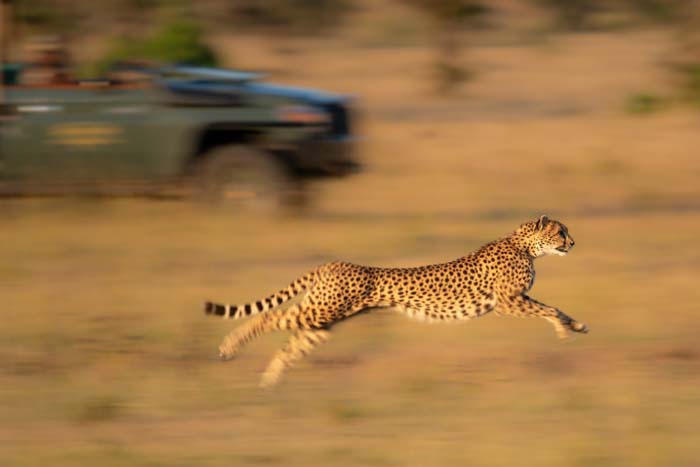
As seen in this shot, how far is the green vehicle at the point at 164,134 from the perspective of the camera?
34.4ft

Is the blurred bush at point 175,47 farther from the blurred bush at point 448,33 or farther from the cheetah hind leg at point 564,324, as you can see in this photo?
the cheetah hind leg at point 564,324

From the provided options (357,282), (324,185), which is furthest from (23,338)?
(324,185)

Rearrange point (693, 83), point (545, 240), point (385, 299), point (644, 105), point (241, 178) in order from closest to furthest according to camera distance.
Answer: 1. point (385, 299)
2. point (545, 240)
3. point (241, 178)
4. point (644, 105)
5. point (693, 83)

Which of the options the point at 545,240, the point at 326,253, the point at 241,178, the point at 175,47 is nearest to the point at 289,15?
the point at 175,47

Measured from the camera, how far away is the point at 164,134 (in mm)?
10602

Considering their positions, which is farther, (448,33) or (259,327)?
(448,33)

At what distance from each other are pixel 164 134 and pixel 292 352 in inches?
181

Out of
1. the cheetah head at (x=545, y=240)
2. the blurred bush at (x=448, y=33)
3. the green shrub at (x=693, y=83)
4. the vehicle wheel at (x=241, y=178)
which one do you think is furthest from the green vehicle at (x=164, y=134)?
the blurred bush at (x=448, y=33)

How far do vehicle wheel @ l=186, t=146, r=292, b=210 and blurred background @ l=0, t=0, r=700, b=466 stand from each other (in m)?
0.02

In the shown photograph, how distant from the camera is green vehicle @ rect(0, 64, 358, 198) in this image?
34.4 ft

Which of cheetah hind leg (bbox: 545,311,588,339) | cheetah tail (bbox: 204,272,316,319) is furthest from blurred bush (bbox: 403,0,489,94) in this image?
cheetah tail (bbox: 204,272,316,319)

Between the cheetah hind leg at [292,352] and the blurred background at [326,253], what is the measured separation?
0.29 feet

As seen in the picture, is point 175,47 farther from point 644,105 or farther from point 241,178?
point 241,178

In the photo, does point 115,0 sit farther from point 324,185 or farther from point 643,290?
point 643,290
